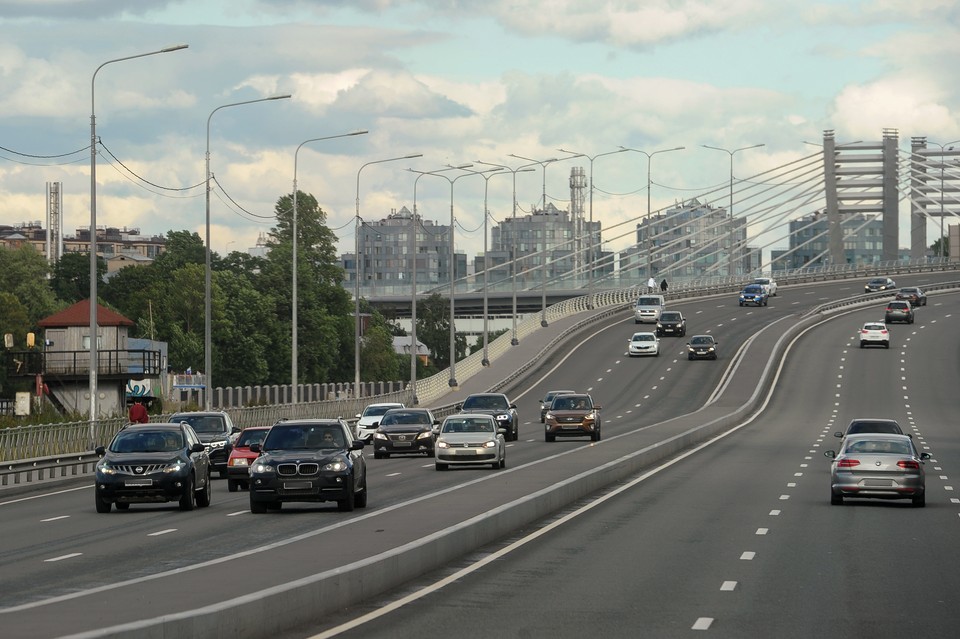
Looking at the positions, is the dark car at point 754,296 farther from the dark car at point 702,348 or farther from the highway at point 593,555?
the highway at point 593,555

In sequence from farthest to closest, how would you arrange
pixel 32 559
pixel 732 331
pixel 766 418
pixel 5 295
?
pixel 5 295 → pixel 732 331 → pixel 766 418 → pixel 32 559

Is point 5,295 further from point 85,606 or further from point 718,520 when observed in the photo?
point 85,606

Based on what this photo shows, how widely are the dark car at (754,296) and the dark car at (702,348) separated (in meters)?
31.7

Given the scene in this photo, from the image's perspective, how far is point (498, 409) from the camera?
56.8 meters

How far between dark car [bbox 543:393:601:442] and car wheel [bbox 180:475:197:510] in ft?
85.1

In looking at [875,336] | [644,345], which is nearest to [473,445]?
[644,345]

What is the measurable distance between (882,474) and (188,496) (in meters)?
12.4

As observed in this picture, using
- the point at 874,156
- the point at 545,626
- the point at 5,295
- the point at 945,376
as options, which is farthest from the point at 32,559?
the point at 874,156

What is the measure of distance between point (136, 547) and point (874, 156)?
14961 cm

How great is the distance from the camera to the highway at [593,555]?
47.4 ft

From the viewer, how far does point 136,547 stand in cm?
2205

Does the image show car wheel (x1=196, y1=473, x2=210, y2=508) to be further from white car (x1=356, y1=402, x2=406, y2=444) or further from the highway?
white car (x1=356, y1=402, x2=406, y2=444)

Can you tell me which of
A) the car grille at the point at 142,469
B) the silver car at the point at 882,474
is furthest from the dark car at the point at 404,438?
the silver car at the point at 882,474

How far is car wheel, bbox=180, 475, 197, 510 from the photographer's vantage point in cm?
2880
